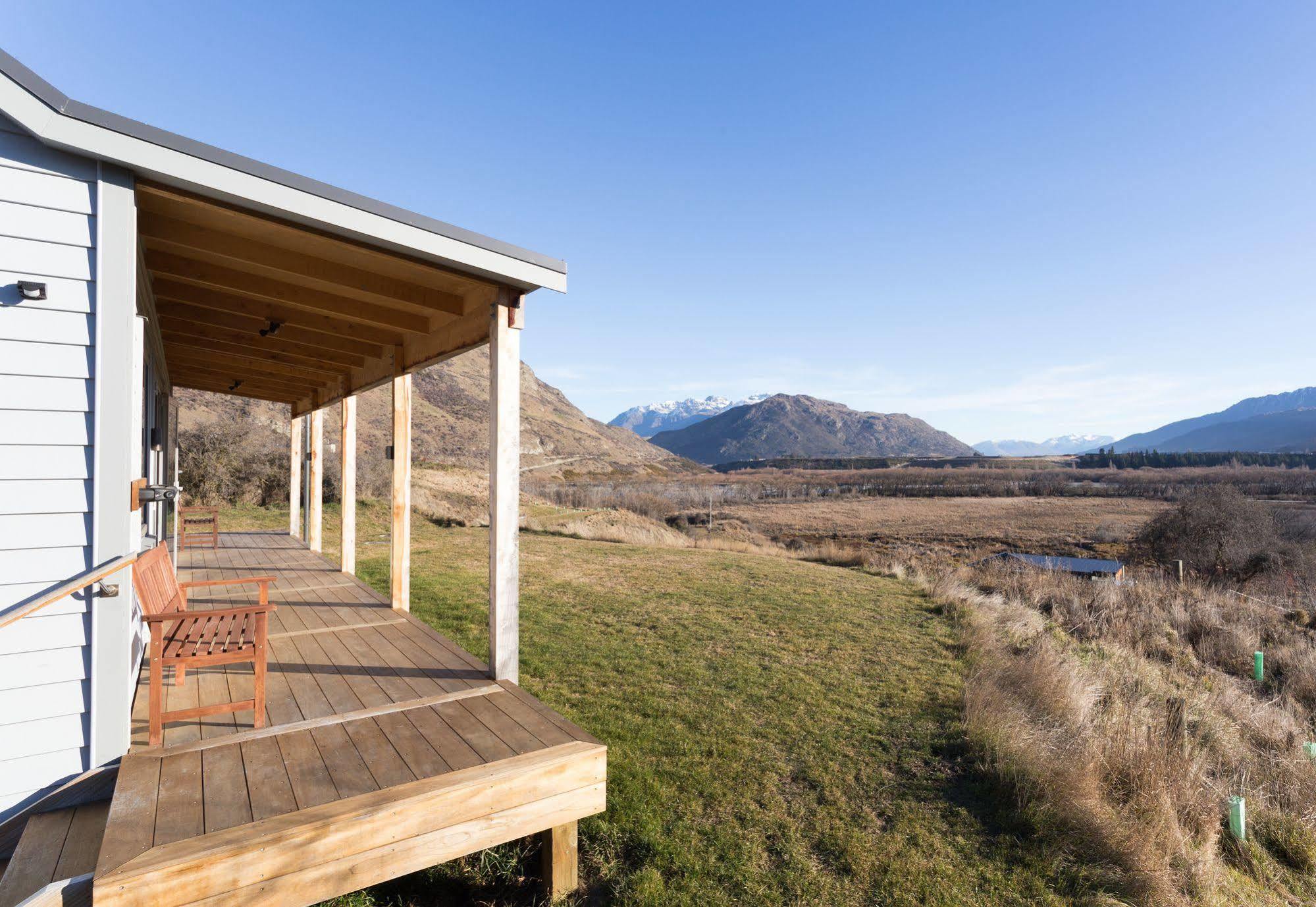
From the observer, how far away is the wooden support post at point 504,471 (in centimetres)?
361

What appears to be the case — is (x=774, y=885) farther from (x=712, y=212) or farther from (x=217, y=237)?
(x=712, y=212)

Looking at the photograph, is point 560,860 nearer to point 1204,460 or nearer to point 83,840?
point 83,840

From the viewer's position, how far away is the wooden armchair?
2875mm

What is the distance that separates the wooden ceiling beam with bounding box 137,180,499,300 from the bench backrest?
1737 mm

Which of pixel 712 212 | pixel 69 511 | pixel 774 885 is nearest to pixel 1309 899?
pixel 774 885

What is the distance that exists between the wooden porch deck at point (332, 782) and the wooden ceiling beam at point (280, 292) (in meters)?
2.45

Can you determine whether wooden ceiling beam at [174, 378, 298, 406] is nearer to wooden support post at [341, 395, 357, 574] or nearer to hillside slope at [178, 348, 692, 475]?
wooden support post at [341, 395, 357, 574]

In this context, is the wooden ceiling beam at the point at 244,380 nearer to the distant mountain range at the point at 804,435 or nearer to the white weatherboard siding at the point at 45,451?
the white weatherboard siding at the point at 45,451

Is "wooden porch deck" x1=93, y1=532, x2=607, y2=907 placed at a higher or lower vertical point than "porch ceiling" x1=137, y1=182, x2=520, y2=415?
lower

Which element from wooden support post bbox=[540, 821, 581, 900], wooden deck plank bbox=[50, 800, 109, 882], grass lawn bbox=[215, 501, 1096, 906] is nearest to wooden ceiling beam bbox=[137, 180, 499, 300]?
wooden deck plank bbox=[50, 800, 109, 882]

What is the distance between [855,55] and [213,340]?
1631 cm

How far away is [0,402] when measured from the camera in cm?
247

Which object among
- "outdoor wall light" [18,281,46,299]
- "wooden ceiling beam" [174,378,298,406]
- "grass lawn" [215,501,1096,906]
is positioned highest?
"wooden ceiling beam" [174,378,298,406]

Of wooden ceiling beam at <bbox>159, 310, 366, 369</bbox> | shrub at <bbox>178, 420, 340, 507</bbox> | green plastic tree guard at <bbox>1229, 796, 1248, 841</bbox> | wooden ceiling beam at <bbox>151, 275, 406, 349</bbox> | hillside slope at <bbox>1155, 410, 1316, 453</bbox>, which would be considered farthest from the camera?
hillside slope at <bbox>1155, 410, 1316, 453</bbox>
